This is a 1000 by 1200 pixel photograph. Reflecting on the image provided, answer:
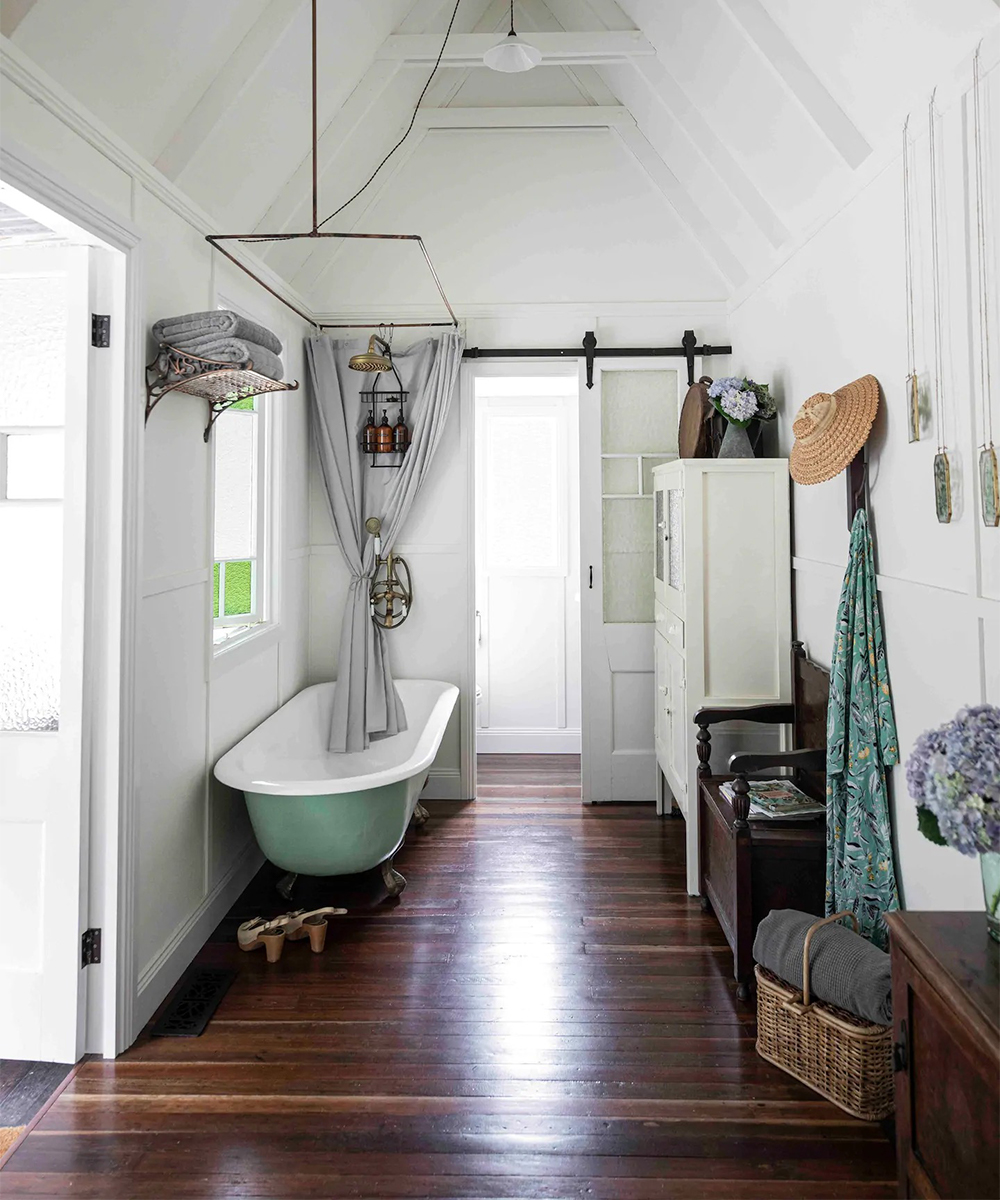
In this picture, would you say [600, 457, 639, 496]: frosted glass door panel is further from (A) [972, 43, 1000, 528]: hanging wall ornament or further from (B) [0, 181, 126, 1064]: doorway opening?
(B) [0, 181, 126, 1064]: doorway opening

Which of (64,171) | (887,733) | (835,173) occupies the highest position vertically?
(835,173)

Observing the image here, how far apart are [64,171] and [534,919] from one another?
277 centimetres

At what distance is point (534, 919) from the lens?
2.92 meters

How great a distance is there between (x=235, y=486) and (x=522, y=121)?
236 centimetres

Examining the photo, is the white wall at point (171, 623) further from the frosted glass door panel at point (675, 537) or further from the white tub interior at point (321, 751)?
the frosted glass door panel at point (675, 537)

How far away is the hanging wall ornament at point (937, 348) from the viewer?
1877 millimetres

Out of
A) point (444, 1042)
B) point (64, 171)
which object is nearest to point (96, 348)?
point (64, 171)

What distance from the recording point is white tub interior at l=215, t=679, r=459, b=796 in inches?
105

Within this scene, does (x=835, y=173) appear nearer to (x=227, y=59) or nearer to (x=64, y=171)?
(x=227, y=59)

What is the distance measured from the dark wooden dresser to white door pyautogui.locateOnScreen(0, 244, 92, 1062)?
2.04 meters

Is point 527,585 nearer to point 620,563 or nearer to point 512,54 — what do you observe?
point 620,563

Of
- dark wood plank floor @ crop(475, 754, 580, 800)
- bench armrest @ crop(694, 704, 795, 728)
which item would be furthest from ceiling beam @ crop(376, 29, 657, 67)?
dark wood plank floor @ crop(475, 754, 580, 800)

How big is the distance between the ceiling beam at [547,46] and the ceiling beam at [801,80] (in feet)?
2.44

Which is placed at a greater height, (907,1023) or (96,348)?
(96,348)
